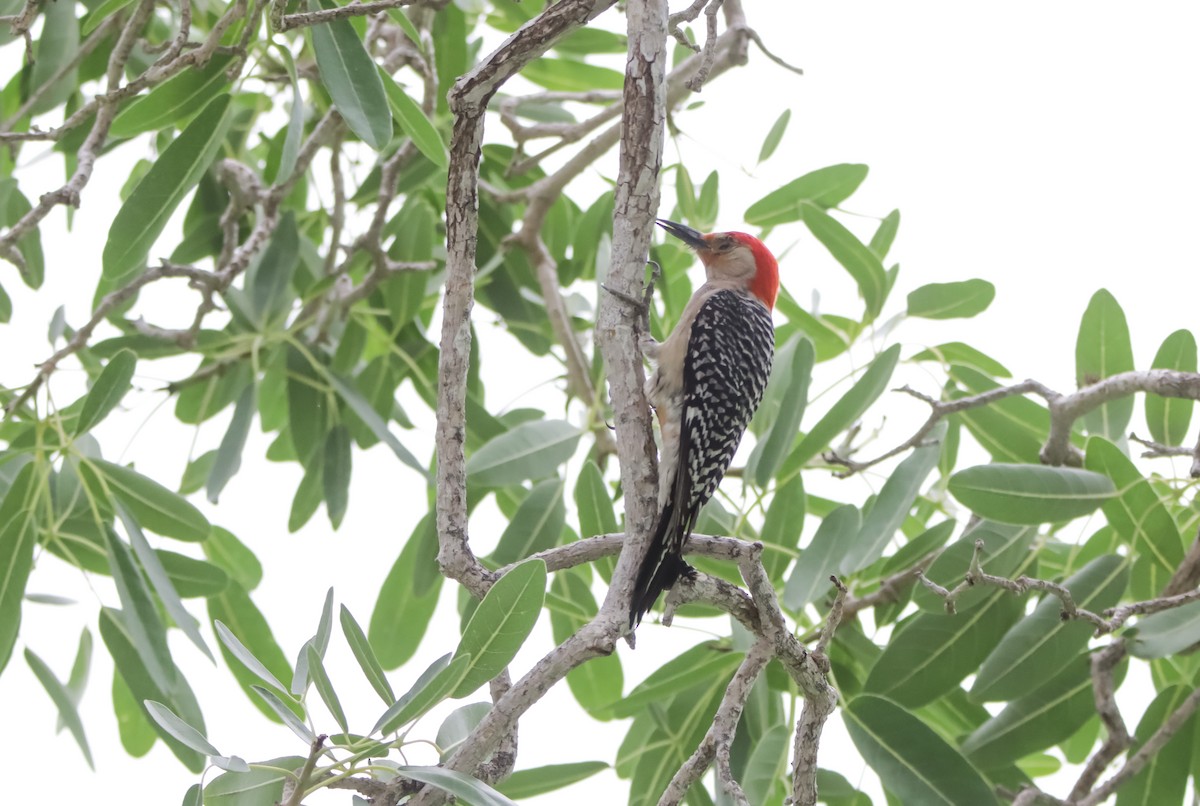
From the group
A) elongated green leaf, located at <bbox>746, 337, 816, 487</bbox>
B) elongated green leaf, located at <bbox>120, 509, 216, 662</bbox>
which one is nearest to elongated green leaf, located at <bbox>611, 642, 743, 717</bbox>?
elongated green leaf, located at <bbox>746, 337, 816, 487</bbox>

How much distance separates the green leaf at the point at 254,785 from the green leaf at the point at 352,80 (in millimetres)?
1079

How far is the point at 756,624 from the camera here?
1.78 m

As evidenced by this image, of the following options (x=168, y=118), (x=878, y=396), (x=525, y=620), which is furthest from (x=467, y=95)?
(x=878, y=396)

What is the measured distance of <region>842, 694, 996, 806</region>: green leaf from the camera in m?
2.23

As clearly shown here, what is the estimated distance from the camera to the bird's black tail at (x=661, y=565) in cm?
180

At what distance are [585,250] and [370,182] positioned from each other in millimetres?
637

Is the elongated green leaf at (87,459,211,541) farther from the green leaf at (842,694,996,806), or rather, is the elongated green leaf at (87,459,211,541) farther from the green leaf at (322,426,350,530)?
the green leaf at (842,694,996,806)

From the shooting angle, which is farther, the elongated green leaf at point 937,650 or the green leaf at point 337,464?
the green leaf at point 337,464

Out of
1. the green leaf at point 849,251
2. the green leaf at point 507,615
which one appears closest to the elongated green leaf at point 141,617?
the green leaf at point 507,615

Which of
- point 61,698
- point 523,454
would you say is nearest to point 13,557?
point 61,698

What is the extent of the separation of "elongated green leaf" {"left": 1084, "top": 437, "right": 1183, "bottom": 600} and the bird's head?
4.26 feet

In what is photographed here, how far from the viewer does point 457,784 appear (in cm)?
138

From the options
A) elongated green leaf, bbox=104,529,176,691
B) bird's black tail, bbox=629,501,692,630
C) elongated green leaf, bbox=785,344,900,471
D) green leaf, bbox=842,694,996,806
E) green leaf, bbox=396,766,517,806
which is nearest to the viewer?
Answer: green leaf, bbox=396,766,517,806

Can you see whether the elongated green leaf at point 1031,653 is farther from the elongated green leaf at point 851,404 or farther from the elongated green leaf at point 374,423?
the elongated green leaf at point 374,423
